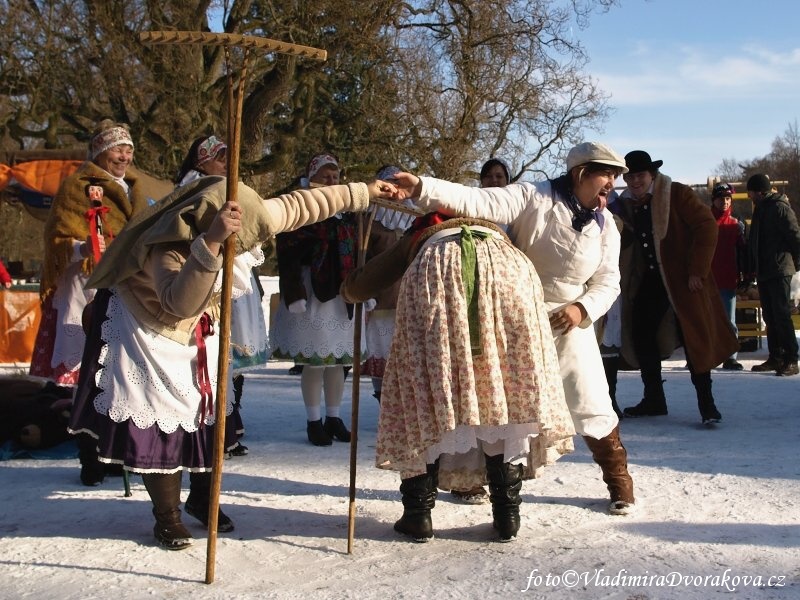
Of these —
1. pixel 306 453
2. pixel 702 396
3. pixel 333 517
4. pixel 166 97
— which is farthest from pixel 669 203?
pixel 166 97

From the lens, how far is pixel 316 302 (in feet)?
20.1

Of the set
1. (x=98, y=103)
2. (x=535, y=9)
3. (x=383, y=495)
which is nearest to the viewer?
(x=383, y=495)

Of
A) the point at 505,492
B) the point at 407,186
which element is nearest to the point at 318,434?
the point at 505,492

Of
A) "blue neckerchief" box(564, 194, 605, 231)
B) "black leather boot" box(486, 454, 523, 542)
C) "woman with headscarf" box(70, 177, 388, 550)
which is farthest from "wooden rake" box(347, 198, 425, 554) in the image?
"blue neckerchief" box(564, 194, 605, 231)

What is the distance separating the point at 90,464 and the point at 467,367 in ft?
8.10

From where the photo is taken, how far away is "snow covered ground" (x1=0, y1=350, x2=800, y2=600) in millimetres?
3275

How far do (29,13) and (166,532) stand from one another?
12375 millimetres

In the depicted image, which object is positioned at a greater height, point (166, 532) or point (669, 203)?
point (669, 203)

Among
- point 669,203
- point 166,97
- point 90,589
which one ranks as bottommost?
point 90,589

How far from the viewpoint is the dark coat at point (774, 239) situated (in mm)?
9195

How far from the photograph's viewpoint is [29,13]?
1394 cm

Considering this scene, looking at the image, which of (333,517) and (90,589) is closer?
(90,589)

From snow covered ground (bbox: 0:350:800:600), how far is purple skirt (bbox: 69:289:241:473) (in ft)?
1.21

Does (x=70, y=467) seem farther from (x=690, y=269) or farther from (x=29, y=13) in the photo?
(x=29, y=13)
